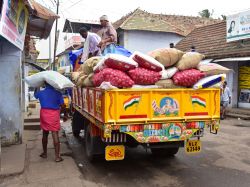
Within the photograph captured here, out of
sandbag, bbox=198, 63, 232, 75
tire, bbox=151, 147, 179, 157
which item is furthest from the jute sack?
sandbag, bbox=198, 63, 232, 75

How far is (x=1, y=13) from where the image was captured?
5.61 meters

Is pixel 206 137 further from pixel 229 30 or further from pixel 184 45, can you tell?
pixel 184 45

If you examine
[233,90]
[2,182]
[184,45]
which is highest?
[184,45]

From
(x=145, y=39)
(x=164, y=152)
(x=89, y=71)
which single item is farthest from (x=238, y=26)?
(x=89, y=71)

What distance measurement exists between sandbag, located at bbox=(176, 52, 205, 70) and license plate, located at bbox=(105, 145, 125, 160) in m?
1.60

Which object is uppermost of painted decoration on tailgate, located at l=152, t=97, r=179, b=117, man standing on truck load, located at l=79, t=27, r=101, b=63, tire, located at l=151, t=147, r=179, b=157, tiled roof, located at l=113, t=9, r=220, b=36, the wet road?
tiled roof, located at l=113, t=9, r=220, b=36

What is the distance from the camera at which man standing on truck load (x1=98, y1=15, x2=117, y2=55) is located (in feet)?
25.1

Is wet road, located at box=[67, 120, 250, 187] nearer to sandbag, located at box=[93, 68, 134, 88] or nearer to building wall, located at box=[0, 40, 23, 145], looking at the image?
building wall, located at box=[0, 40, 23, 145]

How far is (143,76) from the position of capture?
503 cm

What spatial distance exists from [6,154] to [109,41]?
333 centimetres

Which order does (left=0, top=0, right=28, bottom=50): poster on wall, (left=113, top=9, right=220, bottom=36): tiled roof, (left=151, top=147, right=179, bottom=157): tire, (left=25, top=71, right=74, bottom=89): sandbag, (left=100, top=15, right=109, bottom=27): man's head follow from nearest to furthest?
(left=0, top=0, right=28, bottom=50): poster on wall < (left=25, top=71, right=74, bottom=89): sandbag < (left=151, top=147, right=179, bottom=157): tire < (left=100, top=15, right=109, bottom=27): man's head < (left=113, top=9, right=220, bottom=36): tiled roof

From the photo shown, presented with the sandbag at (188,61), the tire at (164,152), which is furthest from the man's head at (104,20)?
the tire at (164,152)

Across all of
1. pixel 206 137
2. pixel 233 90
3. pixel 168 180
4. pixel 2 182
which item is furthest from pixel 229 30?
pixel 2 182

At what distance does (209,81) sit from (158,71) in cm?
81
